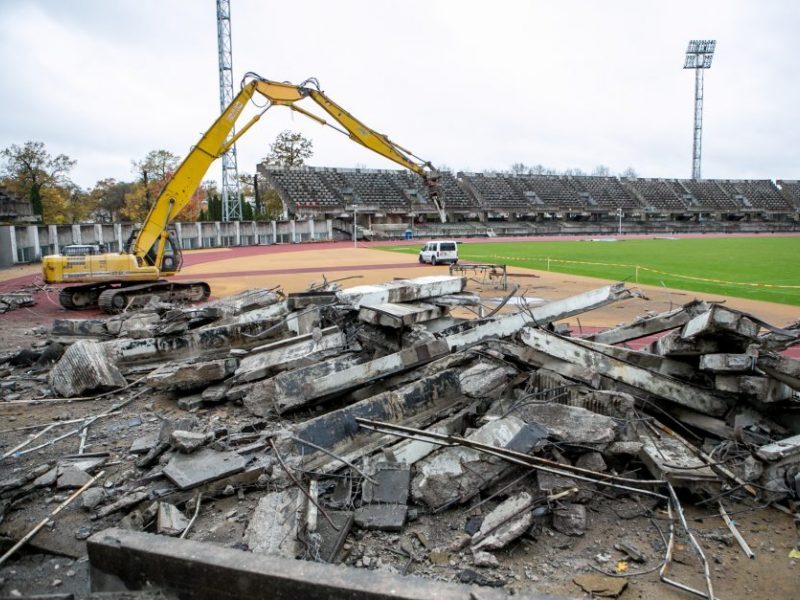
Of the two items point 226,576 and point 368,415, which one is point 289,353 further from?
point 226,576

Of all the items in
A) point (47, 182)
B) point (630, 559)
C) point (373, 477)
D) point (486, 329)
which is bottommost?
point (630, 559)

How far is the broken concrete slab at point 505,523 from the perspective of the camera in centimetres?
460

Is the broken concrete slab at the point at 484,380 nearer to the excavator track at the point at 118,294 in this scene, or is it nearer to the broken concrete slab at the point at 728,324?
the broken concrete slab at the point at 728,324

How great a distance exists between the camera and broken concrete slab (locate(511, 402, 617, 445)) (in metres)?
5.57

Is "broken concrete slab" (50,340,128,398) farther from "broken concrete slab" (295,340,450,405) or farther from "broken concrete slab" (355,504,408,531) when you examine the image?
"broken concrete slab" (355,504,408,531)

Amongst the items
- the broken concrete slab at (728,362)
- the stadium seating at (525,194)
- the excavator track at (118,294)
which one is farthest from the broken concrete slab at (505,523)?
the stadium seating at (525,194)

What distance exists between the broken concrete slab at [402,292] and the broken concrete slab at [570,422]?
319 cm

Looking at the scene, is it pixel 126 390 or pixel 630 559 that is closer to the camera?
pixel 630 559

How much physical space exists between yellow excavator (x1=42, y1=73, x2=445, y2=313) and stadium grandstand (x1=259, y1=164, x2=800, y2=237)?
38045mm

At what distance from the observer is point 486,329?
7613mm

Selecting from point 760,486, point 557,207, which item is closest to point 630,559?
point 760,486

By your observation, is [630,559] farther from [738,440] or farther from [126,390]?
[126,390]

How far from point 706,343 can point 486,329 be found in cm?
260

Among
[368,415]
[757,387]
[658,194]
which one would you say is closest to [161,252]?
[368,415]
